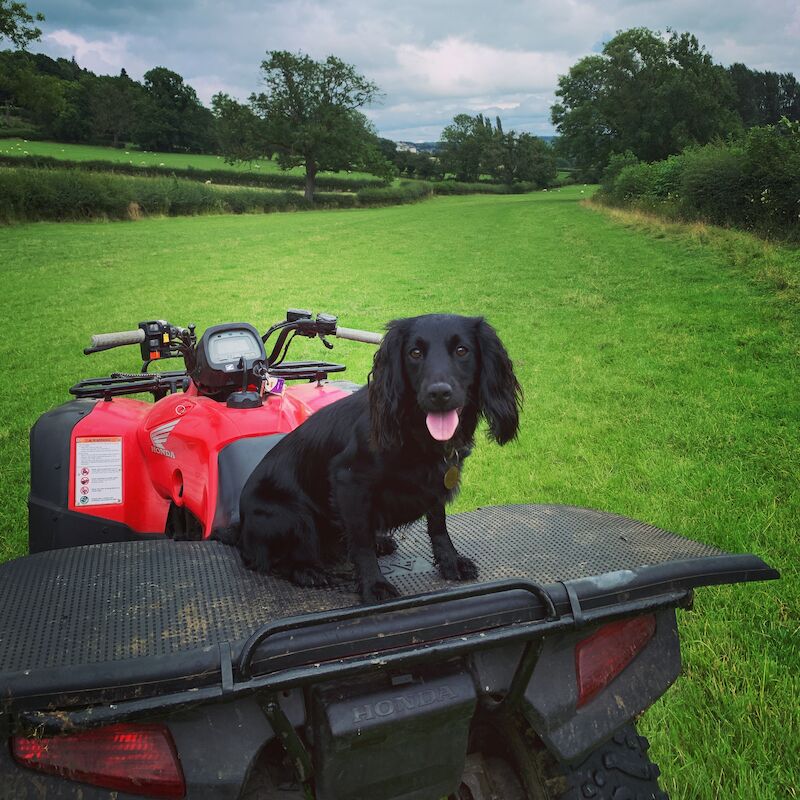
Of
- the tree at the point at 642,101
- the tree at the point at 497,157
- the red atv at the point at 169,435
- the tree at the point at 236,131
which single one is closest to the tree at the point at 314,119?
the tree at the point at 236,131

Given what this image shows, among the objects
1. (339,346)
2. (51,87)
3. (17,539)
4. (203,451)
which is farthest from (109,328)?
(51,87)

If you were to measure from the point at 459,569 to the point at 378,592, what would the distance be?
265mm

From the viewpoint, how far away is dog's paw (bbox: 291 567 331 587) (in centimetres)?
183

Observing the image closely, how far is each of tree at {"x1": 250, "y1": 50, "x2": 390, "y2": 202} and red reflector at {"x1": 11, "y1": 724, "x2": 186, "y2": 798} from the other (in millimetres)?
51639

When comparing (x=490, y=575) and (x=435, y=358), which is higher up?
(x=435, y=358)

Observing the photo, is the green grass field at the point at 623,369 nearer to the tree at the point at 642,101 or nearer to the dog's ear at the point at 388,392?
the dog's ear at the point at 388,392

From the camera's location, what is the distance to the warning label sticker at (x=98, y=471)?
282 cm

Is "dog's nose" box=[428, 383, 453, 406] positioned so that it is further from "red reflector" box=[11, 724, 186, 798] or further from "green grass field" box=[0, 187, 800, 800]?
"green grass field" box=[0, 187, 800, 800]

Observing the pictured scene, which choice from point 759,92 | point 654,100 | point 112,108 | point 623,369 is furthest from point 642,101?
point 623,369

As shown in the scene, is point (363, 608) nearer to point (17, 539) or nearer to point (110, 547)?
point (110, 547)

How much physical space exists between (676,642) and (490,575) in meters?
0.48

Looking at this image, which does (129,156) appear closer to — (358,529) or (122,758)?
(358,529)

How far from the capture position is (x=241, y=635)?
1.38 m

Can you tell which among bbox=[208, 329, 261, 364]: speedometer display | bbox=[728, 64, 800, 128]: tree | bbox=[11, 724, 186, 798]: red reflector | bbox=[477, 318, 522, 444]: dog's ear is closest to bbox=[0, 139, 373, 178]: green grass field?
bbox=[728, 64, 800, 128]: tree
